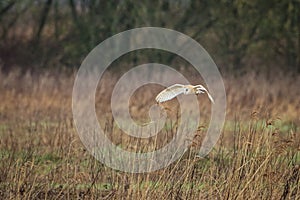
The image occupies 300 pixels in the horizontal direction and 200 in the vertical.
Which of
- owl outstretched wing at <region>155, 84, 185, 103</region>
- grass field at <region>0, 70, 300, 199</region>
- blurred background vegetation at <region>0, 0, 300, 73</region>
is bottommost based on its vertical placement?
grass field at <region>0, 70, 300, 199</region>

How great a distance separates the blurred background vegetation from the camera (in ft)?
56.5

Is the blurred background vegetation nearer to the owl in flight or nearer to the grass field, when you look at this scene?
the grass field

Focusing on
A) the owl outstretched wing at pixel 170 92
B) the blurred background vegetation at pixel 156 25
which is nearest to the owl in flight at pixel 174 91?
the owl outstretched wing at pixel 170 92

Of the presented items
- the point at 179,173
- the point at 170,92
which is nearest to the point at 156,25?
the point at 170,92

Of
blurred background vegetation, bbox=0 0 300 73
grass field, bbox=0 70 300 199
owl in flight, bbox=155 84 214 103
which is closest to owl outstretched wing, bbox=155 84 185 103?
owl in flight, bbox=155 84 214 103

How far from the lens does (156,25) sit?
56.5 ft

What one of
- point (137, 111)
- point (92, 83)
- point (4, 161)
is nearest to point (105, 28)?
point (92, 83)

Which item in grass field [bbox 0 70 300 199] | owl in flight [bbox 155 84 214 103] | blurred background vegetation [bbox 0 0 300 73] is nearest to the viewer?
grass field [bbox 0 70 300 199]

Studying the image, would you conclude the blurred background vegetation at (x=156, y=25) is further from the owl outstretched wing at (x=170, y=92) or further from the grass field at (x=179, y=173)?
the owl outstretched wing at (x=170, y=92)

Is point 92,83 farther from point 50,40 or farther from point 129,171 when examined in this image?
point 129,171

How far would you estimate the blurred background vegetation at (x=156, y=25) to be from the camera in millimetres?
17234

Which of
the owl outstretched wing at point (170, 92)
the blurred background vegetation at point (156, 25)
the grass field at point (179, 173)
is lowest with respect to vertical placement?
the grass field at point (179, 173)

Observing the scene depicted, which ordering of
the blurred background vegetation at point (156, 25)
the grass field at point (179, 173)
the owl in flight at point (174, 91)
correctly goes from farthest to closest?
the blurred background vegetation at point (156, 25) → the owl in flight at point (174, 91) → the grass field at point (179, 173)

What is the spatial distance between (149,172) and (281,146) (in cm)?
105
